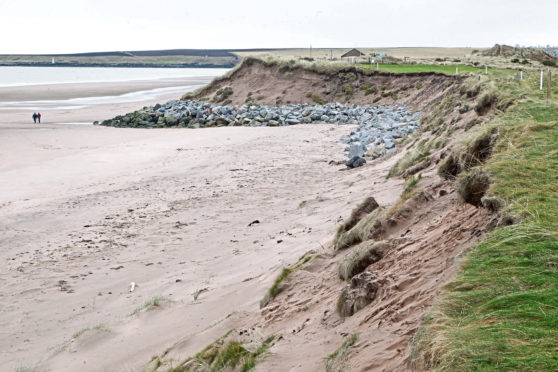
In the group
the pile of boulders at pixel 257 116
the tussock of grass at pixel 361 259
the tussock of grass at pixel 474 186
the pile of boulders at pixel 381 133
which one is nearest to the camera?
the tussock of grass at pixel 474 186

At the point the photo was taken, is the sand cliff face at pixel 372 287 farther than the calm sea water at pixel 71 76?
No

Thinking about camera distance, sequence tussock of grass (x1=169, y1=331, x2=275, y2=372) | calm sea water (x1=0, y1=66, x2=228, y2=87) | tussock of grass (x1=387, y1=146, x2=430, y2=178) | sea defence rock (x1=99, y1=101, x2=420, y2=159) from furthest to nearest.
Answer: calm sea water (x1=0, y1=66, x2=228, y2=87) → sea defence rock (x1=99, y1=101, x2=420, y2=159) → tussock of grass (x1=387, y1=146, x2=430, y2=178) → tussock of grass (x1=169, y1=331, x2=275, y2=372)

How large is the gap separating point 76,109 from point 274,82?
51.4 ft

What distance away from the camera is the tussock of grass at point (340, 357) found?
149 inches

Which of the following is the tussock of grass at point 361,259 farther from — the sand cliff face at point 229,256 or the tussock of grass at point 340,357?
the tussock of grass at point 340,357

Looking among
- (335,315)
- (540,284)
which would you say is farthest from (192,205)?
(540,284)

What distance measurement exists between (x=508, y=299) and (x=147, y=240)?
7.96 metres

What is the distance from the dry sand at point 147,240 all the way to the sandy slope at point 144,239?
28 mm

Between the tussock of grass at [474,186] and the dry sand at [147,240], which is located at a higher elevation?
the tussock of grass at [474,186]

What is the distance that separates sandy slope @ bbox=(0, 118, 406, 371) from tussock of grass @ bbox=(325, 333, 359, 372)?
1.91 metres

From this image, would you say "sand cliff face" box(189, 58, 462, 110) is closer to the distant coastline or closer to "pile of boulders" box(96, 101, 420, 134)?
"pile of boulders" box(96, 101, 420, 134)

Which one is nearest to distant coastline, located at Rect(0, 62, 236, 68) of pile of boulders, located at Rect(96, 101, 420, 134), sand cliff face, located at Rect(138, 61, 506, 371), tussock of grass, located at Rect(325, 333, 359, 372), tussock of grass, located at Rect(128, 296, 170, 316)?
pile of boulders, located at Rect(96, 101, 420, 134)

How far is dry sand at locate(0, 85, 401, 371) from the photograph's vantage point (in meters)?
6.52

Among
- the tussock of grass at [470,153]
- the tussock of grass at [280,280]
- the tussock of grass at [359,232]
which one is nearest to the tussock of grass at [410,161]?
the tussock of grass at [470,153]
